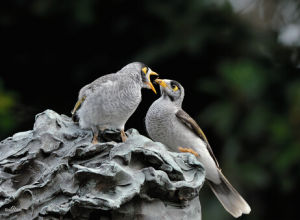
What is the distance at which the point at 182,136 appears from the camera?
5219 mm

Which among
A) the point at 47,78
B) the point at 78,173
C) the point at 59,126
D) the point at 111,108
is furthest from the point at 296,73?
the point at 78,173

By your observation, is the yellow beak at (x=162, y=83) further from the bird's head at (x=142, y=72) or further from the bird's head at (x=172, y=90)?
the bird's head at (x=142, y=72)

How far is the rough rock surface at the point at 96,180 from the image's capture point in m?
3.47

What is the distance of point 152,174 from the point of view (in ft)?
11.6

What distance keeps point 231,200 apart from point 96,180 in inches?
77.2

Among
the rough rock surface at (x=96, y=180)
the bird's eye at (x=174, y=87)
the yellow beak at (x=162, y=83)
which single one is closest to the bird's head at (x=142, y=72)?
the yellow beak at (x=162, y=83)

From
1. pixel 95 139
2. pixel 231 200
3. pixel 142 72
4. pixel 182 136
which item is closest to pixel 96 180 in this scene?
pixel 95 139

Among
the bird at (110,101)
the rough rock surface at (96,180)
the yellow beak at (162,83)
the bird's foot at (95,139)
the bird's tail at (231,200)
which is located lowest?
the bird's tail at (231,200)

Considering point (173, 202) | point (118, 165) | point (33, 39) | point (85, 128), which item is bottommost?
point (173, 202)

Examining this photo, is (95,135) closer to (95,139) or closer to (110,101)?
(95,139)

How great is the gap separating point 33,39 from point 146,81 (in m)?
3.60

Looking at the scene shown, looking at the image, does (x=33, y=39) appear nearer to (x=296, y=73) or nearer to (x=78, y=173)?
(x=296, y=73)

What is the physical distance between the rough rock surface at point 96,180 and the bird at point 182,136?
123 centimetres

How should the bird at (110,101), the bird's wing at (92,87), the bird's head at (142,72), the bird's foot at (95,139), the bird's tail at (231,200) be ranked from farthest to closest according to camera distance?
the bird's tail at (231,200)
the bird's head at (142,72)
the bird's wing at (92,87)
the bird at (110,101)
the bird's foot at (95,139)
